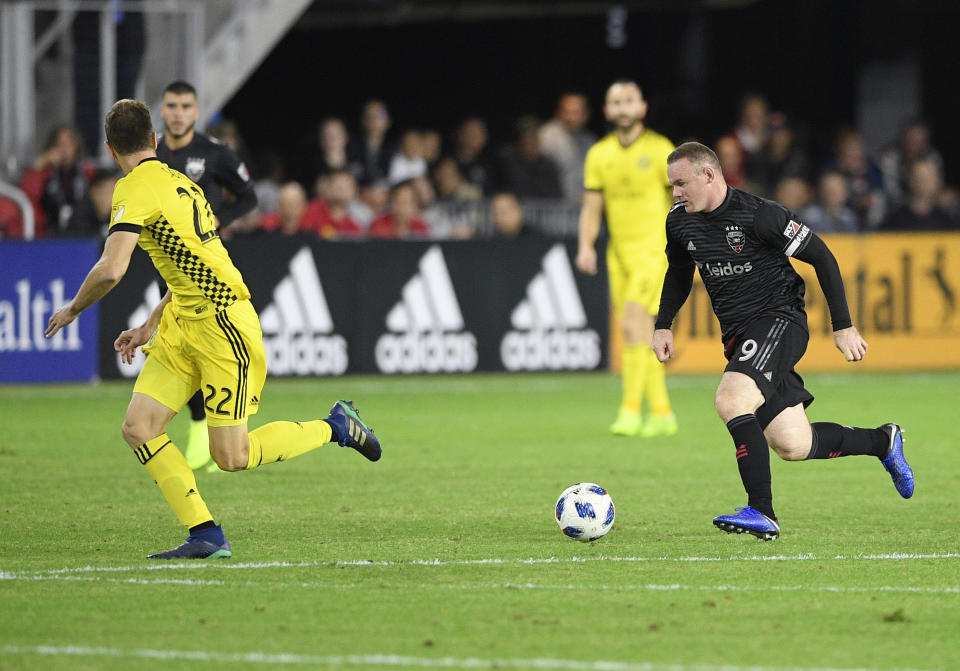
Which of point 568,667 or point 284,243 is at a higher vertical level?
point 284,243

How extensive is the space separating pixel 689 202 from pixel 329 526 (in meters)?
2.27

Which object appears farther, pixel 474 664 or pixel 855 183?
pixel 855 183

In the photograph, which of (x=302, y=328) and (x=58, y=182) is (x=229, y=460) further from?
(x=58, y=182)

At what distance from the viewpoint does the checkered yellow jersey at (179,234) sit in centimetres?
666

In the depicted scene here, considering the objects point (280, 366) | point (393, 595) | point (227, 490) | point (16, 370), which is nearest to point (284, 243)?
point (280, 366)

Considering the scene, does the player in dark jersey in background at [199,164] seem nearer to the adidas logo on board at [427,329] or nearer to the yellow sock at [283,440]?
the yellow sock at [283,440]

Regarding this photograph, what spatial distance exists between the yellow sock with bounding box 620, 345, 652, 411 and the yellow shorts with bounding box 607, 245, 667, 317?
1.02 ft

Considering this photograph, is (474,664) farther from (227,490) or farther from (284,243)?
(284,243)

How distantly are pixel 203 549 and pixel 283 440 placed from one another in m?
0.77

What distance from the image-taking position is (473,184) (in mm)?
19000

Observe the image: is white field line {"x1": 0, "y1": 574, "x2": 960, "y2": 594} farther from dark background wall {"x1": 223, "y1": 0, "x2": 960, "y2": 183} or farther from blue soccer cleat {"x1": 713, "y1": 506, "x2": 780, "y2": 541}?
dark background wall {"x1": 223, "y1": 0, "x2": 960, "y2": 183}

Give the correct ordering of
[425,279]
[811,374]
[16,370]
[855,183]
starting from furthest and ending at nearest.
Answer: [855,183]
[811,374]
[425,279]
[16,370]

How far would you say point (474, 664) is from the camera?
5004 millimetres

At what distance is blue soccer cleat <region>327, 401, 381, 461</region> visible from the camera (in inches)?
306
